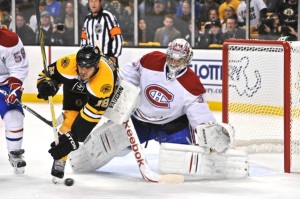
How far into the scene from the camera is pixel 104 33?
791cm

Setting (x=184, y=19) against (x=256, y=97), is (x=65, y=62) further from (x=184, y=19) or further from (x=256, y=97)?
(x=184, y=19)

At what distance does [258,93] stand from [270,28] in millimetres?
2442

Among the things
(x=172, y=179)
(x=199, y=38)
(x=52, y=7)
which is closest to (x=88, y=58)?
(x=172, y=179)

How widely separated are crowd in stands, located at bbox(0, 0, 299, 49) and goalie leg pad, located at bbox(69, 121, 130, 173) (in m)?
3.79

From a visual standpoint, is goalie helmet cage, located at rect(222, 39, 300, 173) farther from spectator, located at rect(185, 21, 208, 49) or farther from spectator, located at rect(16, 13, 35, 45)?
spectator, located at rect(16, 13, 35, 45)

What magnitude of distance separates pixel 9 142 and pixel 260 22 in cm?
417

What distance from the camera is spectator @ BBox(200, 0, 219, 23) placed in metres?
9.17

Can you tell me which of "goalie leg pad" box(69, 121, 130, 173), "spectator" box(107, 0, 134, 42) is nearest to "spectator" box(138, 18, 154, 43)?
"spectator" box(107, 0, 134, 42)

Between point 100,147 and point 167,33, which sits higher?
point 167,33

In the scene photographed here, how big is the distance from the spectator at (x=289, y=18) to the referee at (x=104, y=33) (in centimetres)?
165

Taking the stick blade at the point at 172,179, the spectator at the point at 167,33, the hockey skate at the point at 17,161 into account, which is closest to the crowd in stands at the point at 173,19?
the spectator at the point at 167,33

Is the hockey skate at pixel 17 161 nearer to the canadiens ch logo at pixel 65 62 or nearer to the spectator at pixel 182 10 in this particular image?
the canadiens ch logo at pixel 65 62

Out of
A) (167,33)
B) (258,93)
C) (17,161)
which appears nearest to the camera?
(17,161)

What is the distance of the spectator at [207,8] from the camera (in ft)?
30.1
